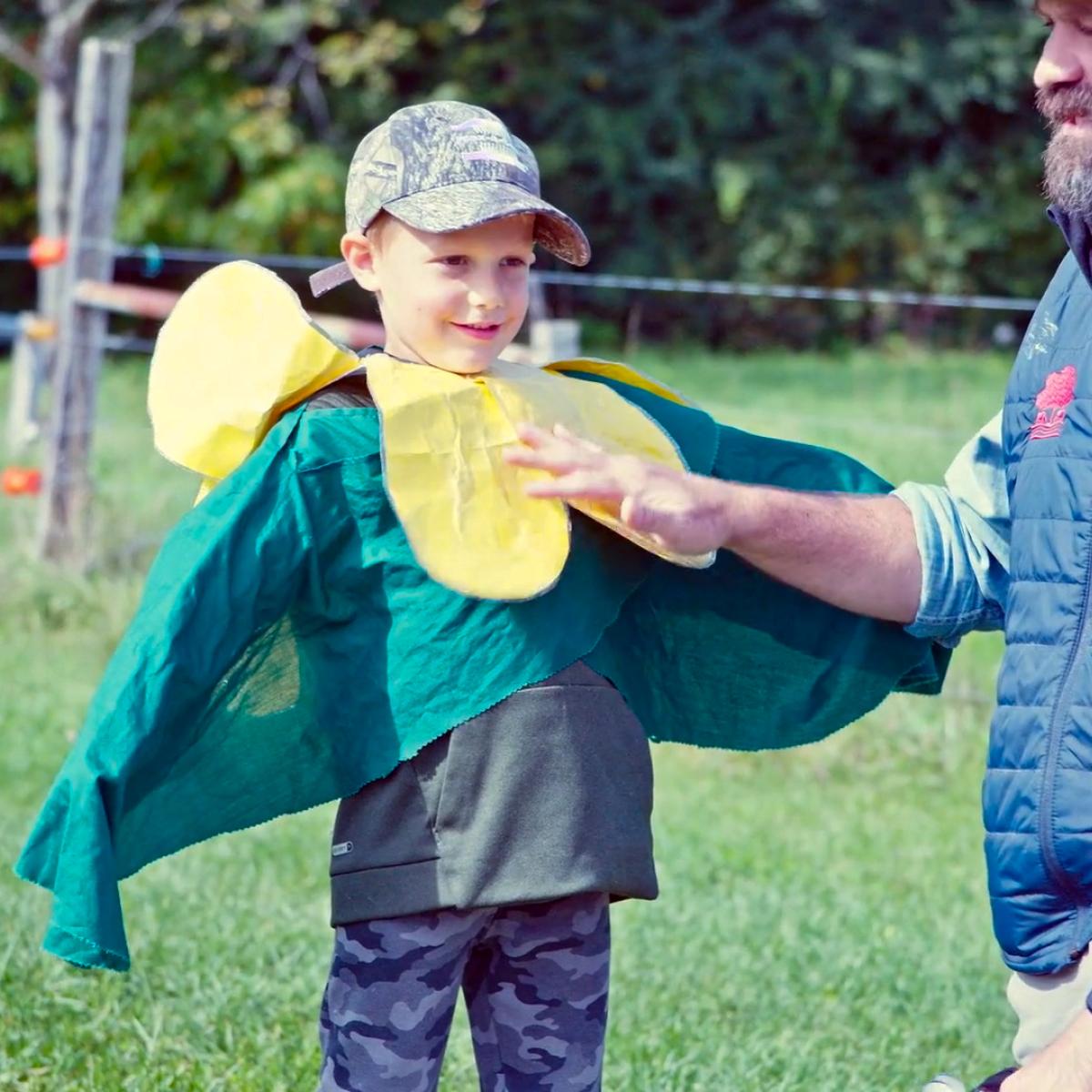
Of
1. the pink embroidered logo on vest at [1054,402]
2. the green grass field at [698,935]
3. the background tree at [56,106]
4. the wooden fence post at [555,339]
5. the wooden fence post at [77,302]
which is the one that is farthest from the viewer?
the background tree at [56,106]

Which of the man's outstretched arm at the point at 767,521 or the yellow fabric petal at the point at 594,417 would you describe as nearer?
the man's outstretched arm at the point at 767,521

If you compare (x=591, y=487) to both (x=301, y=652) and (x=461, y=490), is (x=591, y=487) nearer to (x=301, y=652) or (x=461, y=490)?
(x=461, y=490)

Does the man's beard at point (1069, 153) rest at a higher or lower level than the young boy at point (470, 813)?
higher

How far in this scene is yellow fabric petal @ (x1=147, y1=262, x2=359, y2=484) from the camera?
2623 millimetres

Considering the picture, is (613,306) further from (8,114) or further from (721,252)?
(8,114)

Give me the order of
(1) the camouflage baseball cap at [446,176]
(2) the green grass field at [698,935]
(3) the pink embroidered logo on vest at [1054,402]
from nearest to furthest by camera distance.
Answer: (3) the pink embroidered logo on vest at [1054,402] → (1) the camouflage baseball cap at [446,176] → (2) the green grass field at [698,935]

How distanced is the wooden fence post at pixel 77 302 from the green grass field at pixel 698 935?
826 mm

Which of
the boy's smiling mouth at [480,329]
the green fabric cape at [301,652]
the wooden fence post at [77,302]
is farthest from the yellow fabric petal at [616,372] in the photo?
the wooden fence post at [77,302]

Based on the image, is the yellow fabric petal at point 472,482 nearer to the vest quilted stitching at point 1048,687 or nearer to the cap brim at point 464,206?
the cap brim at point 464,206

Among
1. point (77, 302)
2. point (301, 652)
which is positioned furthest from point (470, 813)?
point (77, 302)

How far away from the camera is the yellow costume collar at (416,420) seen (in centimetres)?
257

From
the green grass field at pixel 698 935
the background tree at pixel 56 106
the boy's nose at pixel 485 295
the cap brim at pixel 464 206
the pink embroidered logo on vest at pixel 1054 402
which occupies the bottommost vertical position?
the green grass field at pixel 698 935

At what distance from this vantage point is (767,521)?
103 inches

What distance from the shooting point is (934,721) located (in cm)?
634
